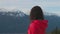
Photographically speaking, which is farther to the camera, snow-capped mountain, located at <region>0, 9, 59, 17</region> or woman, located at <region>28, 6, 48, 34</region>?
snow-capped mountain, located at <region>0, 9, 59, 17</region>

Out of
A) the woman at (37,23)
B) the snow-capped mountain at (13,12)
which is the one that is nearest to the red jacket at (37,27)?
the woman at (37,23)

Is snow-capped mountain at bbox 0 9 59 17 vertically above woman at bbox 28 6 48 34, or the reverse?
snow-capped mountain at bbox 0 9 59 17

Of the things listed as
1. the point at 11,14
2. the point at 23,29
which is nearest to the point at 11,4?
the point at 11,14

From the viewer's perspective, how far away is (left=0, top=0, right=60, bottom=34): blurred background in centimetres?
755

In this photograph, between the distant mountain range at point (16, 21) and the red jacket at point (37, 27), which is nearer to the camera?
the red jacket at point (37, 27)

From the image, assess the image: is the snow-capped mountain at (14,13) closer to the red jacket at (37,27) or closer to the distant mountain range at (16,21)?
the distant mountain range at (16,21)

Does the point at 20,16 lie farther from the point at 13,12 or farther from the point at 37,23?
the point at 37,23

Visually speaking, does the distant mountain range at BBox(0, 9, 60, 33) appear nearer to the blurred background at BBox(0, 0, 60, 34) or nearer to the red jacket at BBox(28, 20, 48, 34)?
the blurred background at BBox(0, 0, 60, 34)

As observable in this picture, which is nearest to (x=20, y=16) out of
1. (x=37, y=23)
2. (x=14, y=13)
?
(x=14, y=13)

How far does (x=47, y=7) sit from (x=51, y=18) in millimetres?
386

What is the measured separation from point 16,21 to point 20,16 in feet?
0.86

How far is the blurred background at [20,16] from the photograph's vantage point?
7547 mm

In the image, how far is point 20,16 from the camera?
7.52m

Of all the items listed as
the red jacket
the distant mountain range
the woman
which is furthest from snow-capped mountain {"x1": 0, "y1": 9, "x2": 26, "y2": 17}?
the red jacket
